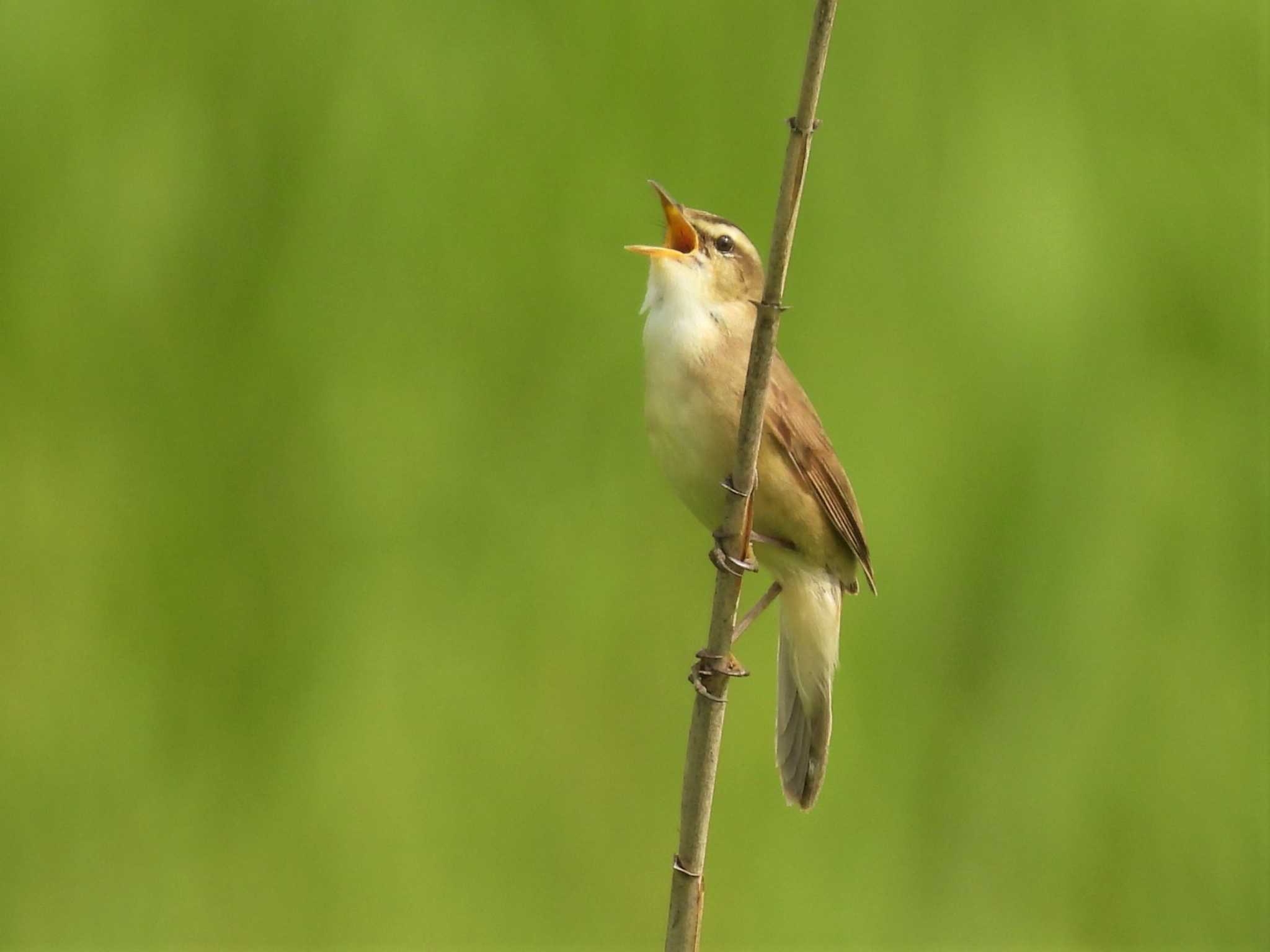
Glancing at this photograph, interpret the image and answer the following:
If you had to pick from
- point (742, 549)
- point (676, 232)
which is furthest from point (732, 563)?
point (676, 232)

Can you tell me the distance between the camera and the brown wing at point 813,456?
82.5 inches

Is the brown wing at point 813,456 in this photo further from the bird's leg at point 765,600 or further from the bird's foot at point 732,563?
the bird's foot at point 732,563

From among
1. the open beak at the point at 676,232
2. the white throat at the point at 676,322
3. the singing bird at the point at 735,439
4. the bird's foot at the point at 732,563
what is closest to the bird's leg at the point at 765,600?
the singing bird at the point at 735,439

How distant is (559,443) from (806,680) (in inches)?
26.2

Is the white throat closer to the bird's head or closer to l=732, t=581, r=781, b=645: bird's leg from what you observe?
the bird's head

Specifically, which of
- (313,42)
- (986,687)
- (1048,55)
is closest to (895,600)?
(986,687)

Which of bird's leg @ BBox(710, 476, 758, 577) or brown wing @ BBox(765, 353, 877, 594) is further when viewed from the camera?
brown wing @ BBox(765, 353, 877, 594)

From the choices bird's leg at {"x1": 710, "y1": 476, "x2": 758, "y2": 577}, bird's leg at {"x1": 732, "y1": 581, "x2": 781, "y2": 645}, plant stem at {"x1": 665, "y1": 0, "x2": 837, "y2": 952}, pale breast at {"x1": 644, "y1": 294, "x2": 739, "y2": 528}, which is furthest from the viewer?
bird's leg at {"x1": 732, "y1": 581, "x2": 781, "y2": 645}

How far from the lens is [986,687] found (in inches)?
115

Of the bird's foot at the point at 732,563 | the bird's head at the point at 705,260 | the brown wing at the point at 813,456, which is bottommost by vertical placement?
the bird's foot at the point at 732,563

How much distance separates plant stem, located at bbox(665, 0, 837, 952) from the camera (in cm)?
121

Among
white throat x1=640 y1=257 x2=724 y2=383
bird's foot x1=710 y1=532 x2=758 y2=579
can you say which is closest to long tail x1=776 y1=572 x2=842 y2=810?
white throat x1=640 y1=257 x2=724 y2=383

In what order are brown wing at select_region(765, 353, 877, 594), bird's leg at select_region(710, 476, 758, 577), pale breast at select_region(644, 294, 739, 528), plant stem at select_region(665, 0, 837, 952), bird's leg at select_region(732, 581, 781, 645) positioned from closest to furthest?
plant stem at select_region(665, 0, 837, 952) < bird's leg at select_region(710, 476, 758, 577) < pale breast at select_region(644, 294, 739, 528) < brown wing at select_region(765, 353, 877, 594) < bird's leg at select_region(732, 581, 781, 645)

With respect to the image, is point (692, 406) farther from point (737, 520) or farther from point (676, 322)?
point (737, 520)
